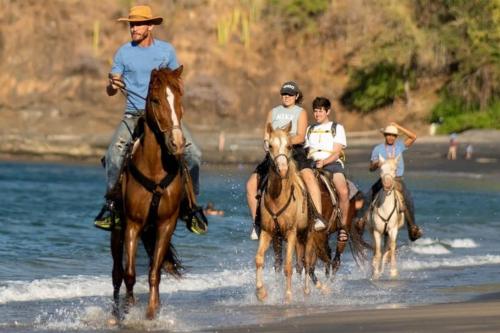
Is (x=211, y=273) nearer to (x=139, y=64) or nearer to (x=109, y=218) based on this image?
(x=109, y=218)

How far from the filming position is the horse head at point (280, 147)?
14.0 metres

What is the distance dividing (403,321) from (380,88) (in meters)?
52.4

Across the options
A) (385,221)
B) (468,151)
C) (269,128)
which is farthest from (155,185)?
(468,151)

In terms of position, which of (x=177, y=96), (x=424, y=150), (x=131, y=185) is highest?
(x=177, y=96)

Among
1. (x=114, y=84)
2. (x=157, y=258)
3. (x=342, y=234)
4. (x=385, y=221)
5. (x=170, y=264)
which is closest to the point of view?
(x=114, y=84)

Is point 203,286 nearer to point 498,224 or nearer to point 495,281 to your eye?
point 495,281

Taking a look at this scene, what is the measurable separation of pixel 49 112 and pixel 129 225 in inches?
2195

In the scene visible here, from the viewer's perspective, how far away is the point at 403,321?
37.7ft

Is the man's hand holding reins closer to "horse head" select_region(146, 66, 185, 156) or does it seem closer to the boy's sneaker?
"horse head" select_region(146, 66, 185, 156)

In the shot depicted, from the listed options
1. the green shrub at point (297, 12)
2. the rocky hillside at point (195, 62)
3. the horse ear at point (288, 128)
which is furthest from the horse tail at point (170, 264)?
the green shrub at point (297, 12)

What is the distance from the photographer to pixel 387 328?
11.0 m

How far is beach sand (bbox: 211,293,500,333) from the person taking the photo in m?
10.8

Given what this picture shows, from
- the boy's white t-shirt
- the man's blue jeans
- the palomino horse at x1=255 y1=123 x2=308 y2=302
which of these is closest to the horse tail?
the man's blue jeans

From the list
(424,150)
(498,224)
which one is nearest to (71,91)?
(424,150)
